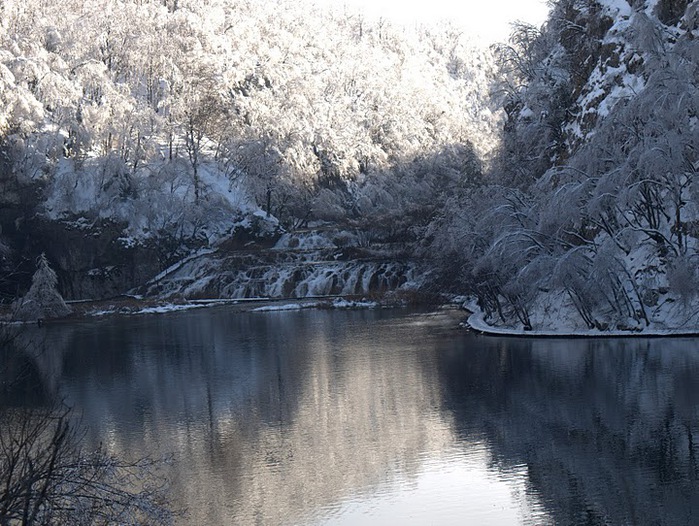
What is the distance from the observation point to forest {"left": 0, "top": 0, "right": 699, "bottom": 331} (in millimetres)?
39188

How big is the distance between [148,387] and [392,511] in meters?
18.0

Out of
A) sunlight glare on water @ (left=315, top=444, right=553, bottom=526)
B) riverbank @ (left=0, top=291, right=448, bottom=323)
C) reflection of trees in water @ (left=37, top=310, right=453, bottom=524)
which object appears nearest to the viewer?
sunlight glare on water @ (left=315, top=444, right=553, bottom=526)

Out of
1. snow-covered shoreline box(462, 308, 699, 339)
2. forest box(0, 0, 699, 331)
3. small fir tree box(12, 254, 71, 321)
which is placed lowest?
snow-covered shoreline box(462, 308, 699, 339)

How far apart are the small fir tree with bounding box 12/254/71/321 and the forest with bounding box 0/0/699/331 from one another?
203 inches

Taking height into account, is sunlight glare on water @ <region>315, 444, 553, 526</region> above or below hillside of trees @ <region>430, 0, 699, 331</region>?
below

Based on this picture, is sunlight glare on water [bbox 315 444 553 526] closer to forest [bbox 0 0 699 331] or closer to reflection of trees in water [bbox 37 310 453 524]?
reflection of trees in water [bbox 37 310 453 524]

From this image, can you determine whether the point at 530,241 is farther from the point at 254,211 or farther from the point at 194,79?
the point at 194,79

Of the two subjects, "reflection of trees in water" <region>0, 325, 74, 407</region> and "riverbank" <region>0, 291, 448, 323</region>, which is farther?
"riverbank" <region>0, 291, 448, 323</region>

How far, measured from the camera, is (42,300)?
63656mm

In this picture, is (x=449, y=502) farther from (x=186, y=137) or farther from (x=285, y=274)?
(x=186, y=137)

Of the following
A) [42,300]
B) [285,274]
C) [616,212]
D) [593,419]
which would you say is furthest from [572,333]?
[42,300]

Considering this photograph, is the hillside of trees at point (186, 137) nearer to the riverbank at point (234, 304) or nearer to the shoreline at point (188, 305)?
the shoreline at point (188, 305)

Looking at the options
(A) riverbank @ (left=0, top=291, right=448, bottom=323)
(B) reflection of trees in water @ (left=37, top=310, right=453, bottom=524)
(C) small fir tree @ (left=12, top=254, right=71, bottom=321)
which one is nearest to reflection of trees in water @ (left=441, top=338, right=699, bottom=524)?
(B) reflection of trees in water @ (left=37, top=310, right=453, bottom=524)

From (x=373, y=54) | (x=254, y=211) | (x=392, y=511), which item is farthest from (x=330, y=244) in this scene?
(x=373, y=54)
